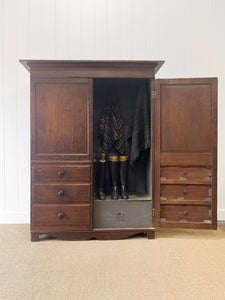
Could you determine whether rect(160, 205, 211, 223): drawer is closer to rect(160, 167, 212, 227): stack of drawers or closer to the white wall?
rect(160, 167, 212, 227): stack of drawers

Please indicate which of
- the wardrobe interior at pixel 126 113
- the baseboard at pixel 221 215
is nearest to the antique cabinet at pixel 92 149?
the wardrobe interior at pixel 126 113

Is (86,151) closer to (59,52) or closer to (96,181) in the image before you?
(96,181)

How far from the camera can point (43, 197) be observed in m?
2.31

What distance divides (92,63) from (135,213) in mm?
1381

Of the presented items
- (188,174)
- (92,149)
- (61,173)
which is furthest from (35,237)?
(188,174)

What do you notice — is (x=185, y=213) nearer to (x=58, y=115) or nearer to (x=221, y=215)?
(x=221, y=215)

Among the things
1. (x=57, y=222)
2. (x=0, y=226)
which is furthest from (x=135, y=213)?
(x=0, y=226)

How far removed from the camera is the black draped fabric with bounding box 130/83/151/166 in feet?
7.98

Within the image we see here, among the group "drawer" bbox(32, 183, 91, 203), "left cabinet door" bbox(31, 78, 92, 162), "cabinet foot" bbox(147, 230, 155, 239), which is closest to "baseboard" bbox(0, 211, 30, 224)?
"drawer" bbox(32, 183, 91, 203)

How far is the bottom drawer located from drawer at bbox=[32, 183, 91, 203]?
0.51ft

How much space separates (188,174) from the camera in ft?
7.66

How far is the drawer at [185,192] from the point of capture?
233cm

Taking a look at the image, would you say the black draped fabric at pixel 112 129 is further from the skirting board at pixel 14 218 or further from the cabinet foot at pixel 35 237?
the skirting board at pixel 14 218

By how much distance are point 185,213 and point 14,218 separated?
5.94ft
